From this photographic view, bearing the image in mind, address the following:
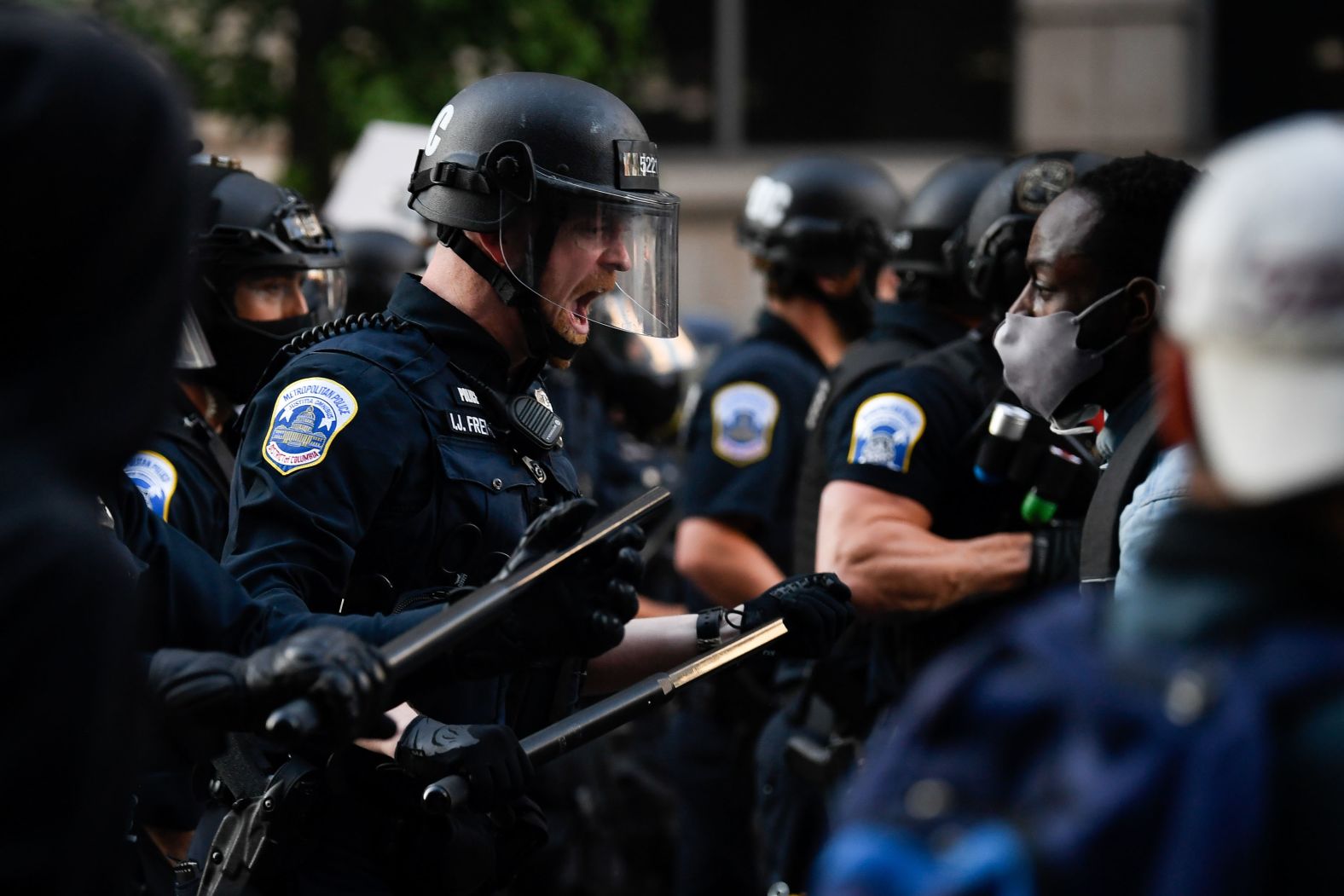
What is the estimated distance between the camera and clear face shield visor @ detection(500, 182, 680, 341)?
3.16 meters

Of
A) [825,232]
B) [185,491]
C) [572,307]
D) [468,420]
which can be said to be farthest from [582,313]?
[825,232]

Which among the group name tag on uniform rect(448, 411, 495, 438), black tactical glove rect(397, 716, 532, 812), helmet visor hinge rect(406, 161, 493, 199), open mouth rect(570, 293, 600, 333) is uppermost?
helmet visor hinge rect(406, 161, 493, 199)

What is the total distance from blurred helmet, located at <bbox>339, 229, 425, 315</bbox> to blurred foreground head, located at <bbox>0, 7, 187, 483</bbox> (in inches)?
206

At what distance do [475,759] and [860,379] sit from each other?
6.61 feet

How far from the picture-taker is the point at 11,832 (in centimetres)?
141

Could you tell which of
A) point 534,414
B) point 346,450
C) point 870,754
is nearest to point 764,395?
point 870,754

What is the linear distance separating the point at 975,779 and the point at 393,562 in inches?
66.1

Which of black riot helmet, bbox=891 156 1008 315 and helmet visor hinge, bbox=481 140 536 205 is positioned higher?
helmet visor hinge, bbox=481 140 536 205

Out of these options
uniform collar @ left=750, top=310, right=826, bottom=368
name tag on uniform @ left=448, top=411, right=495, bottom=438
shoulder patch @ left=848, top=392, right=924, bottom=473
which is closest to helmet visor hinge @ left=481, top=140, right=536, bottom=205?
name tag on uniform @ left=448, top=411, right=495, bottom=438

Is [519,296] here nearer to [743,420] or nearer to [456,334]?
[456,334]

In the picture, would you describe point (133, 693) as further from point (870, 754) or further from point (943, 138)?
point (943, 138)

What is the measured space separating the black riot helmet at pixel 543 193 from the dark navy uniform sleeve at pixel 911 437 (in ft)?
3.08

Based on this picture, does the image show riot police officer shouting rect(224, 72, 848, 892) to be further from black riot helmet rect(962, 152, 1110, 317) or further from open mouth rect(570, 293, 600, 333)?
black riot helmet rect(962, 152, 1110, 317)

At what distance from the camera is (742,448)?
529cm
